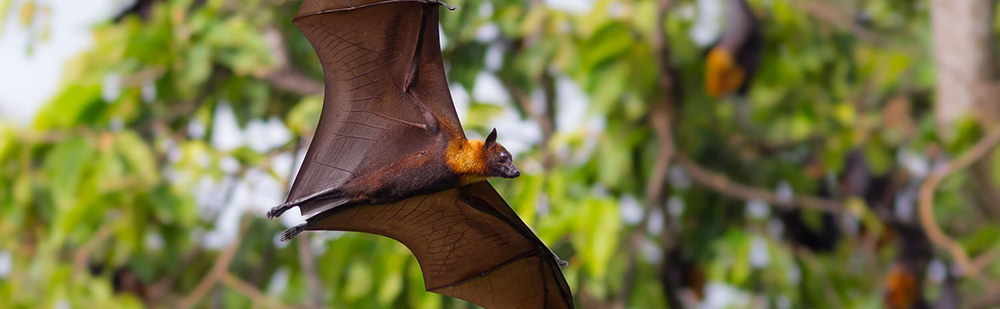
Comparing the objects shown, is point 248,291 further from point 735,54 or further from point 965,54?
point 965,54

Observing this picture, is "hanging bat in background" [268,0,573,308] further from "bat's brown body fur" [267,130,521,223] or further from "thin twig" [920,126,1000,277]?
"thin twig" [920,126,1000,277]

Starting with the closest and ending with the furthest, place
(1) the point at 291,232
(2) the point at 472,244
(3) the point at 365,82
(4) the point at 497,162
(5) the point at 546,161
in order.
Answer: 1. (1) the point at 291,232
2. (4) the point at 497,162
3. (3) the point at 365,82
4. (2) the point at 472,244
5. (5) the point at 546,161

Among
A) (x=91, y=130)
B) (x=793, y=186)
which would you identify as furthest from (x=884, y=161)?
(x=91, y=130)

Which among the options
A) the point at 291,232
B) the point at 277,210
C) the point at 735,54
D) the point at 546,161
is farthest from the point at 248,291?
the point at 291,232

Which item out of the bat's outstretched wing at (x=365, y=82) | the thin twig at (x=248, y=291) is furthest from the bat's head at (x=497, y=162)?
the thin twig at (x=248, y=291)

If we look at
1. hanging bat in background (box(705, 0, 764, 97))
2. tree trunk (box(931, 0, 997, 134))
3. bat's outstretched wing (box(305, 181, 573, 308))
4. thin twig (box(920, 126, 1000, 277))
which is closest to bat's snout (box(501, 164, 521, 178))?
bat's outstretched wing (box(305, 181, 573, 308))

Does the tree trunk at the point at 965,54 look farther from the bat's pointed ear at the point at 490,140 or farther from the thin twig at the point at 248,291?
the bat's pointed ear at the point at 490,140

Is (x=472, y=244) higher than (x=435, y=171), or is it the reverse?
(x=472, y=244)
